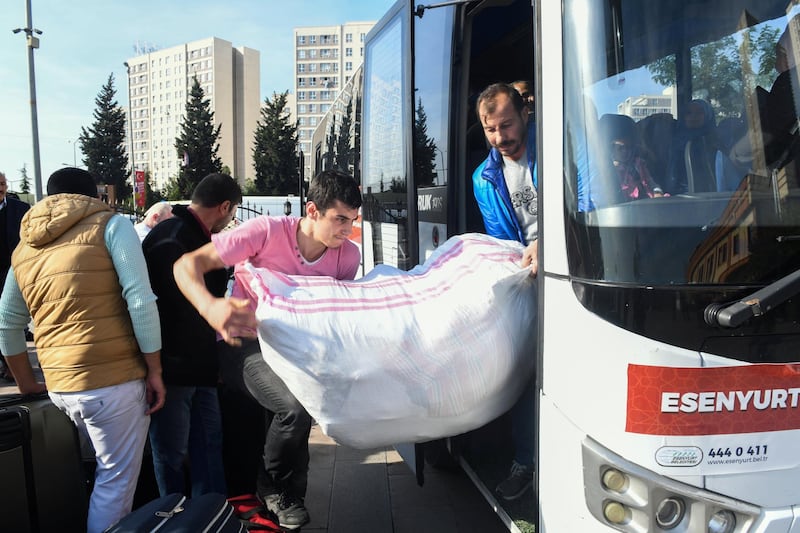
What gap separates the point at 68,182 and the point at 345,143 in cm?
427

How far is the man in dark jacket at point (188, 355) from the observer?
3.07 meters

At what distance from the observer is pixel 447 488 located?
13.8 feet

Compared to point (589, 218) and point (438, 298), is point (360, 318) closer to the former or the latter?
point (438, 298)

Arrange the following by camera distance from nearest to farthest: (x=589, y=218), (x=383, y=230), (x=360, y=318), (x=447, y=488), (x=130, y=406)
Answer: (x=589, y=218), (x=360, y=318), (x=130, y=406), (x=447, y=488), (x=383, y=230)

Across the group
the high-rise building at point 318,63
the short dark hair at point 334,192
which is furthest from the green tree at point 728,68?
the high-rise building at point 318,63

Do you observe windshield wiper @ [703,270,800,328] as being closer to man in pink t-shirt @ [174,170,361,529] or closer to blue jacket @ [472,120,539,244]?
blue jacket @ [472,120,539,244]

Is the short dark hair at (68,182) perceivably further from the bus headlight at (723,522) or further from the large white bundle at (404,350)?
the bus headlight at (723,522)

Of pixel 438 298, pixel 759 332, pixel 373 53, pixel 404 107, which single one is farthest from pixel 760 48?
pixel 373 53

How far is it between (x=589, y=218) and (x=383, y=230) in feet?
8.82

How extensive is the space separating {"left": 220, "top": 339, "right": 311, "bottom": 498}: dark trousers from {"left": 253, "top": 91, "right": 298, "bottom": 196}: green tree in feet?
221

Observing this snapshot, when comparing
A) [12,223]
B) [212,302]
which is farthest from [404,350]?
[12,223]

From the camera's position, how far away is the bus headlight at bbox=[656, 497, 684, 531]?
1908 mm

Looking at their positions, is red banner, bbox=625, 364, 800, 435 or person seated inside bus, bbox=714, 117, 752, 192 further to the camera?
person seated inside bus, bbox=714, 117, 752, 192

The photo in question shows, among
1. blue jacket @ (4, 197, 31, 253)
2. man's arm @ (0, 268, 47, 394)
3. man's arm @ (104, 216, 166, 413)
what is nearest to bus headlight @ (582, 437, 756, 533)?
man's arm @ (104, 216, 166, 413)
